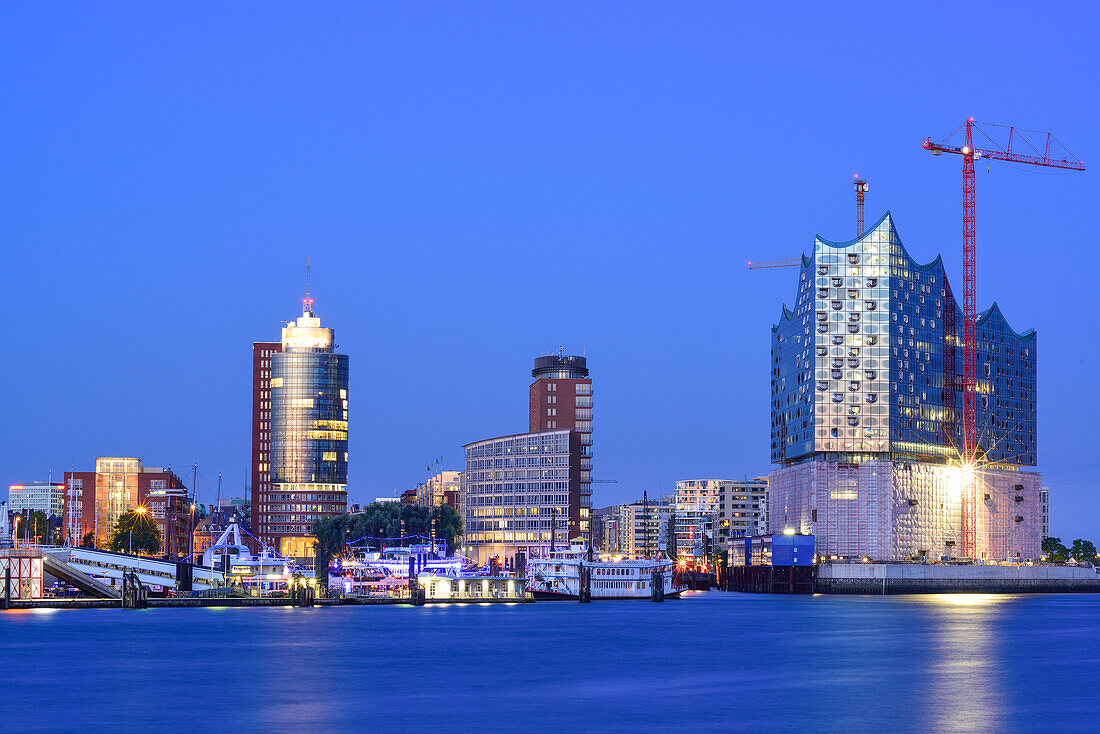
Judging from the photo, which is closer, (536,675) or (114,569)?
(536,675)

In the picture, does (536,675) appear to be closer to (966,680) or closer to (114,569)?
(966,680)

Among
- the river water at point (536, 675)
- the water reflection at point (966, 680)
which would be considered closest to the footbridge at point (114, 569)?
the river water at point (536, 675)

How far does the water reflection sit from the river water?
0.21 meters

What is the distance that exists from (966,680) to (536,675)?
26.4m

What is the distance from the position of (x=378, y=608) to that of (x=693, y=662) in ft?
287

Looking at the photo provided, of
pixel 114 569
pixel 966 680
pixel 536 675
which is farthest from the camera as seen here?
pixel 114 569

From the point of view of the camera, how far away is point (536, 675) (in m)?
91.2

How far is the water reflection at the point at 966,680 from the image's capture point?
69562 millimetres

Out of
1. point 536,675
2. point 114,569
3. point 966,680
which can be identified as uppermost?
point 114,569

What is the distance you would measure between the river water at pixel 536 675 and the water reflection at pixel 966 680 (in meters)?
0.21

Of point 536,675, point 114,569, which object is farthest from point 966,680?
point 114,569

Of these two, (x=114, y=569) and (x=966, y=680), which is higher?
(x=114, y=569)

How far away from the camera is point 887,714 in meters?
71.5

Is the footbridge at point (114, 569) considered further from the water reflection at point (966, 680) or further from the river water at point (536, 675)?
the water reflection at point (966, 680)
